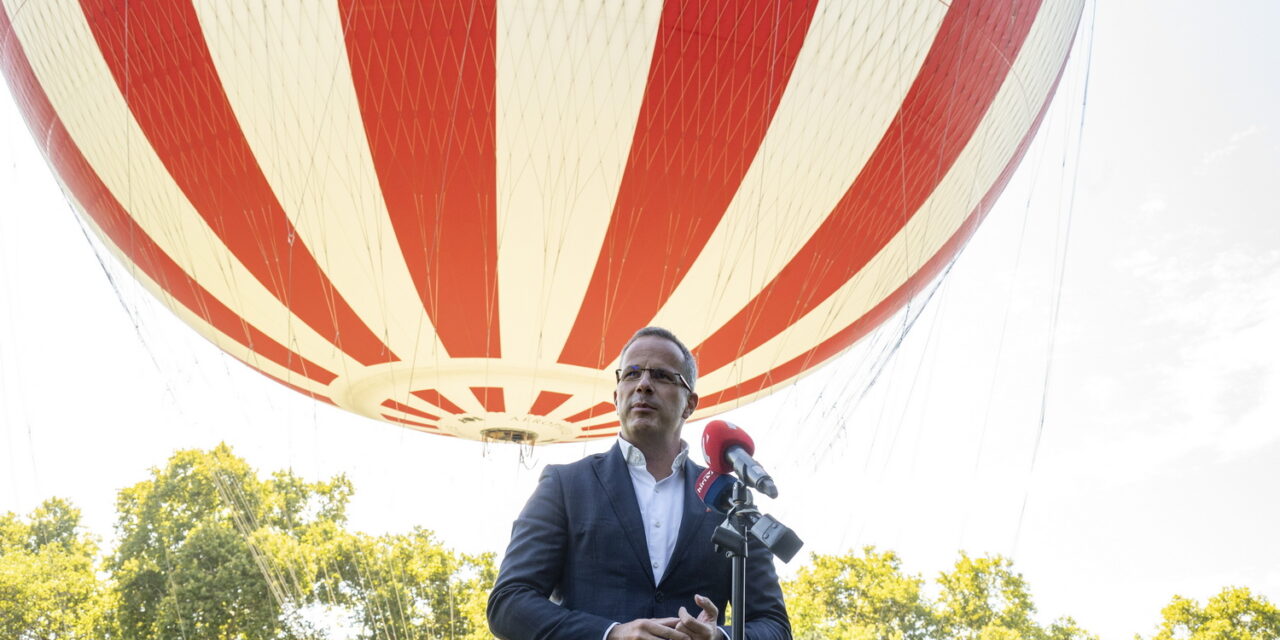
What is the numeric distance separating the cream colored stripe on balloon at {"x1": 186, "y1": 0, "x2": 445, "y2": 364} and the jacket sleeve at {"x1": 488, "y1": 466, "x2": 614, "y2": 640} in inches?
136

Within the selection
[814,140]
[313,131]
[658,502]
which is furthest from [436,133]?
[658,502]

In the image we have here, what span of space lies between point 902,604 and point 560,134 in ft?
74.9

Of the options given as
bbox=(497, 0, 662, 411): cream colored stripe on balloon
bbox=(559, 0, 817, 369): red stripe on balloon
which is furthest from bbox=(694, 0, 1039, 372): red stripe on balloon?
bbox=(497, 0, 662, 411): cream colored stripe on balloon

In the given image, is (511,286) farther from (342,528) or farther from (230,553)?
(342,528)

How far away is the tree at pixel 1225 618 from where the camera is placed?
18.3 metres

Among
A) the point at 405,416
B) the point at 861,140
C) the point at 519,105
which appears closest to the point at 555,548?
the point at 519,105

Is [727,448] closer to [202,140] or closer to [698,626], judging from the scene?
[698,626]

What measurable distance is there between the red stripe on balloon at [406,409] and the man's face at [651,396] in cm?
526

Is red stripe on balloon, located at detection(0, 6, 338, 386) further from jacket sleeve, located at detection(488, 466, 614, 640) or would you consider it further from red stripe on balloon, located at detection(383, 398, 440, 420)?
jacket sleeve, located at detection(488, 466, 614, 640)

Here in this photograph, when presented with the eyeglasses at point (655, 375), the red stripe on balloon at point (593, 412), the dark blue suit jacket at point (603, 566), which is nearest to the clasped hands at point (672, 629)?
the dark blue suit jacket at point (603, 566)

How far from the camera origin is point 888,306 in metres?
7.32

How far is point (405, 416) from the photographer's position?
762 centimetres

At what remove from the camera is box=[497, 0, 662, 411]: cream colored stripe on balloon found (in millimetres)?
4801

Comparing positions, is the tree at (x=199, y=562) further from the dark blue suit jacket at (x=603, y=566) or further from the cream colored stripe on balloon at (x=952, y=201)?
the dark blue suit jacket at (x=603, y=566)
